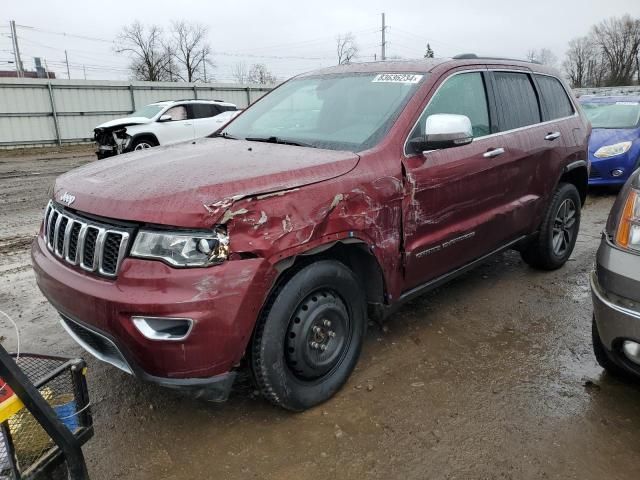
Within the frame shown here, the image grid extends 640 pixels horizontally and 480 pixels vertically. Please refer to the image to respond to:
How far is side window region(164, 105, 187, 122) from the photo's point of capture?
45.7 feet

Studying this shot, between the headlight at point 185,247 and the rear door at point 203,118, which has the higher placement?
the rear door at point 203,118

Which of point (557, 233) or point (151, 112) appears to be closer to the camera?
point (557, 233)

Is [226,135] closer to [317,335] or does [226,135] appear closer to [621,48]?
[317,335]

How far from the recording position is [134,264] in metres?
2.20

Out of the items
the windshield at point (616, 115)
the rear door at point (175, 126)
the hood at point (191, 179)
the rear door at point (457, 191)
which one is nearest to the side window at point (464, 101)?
the rear door at point (457, 191)

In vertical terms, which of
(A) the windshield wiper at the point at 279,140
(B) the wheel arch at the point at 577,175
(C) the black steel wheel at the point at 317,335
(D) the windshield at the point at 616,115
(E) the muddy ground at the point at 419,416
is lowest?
(E) the muddy ground at the point at 419,416

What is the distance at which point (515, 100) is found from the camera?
13.4ft

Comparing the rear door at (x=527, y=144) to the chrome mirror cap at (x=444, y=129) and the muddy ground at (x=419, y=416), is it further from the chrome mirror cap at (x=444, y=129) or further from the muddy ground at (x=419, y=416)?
the chrome mirror cap at (x=444, y=129)

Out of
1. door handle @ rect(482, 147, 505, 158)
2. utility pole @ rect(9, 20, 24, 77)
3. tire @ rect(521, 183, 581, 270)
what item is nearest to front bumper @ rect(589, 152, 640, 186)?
tire @ rect(521, 183, 581, 270)

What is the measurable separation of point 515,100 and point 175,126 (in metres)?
11.4

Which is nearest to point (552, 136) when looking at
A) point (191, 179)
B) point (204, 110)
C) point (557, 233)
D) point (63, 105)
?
point (557, 233)

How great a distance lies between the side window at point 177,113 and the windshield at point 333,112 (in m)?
10.8

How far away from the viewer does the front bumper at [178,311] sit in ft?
7.06

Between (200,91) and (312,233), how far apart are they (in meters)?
23.7
